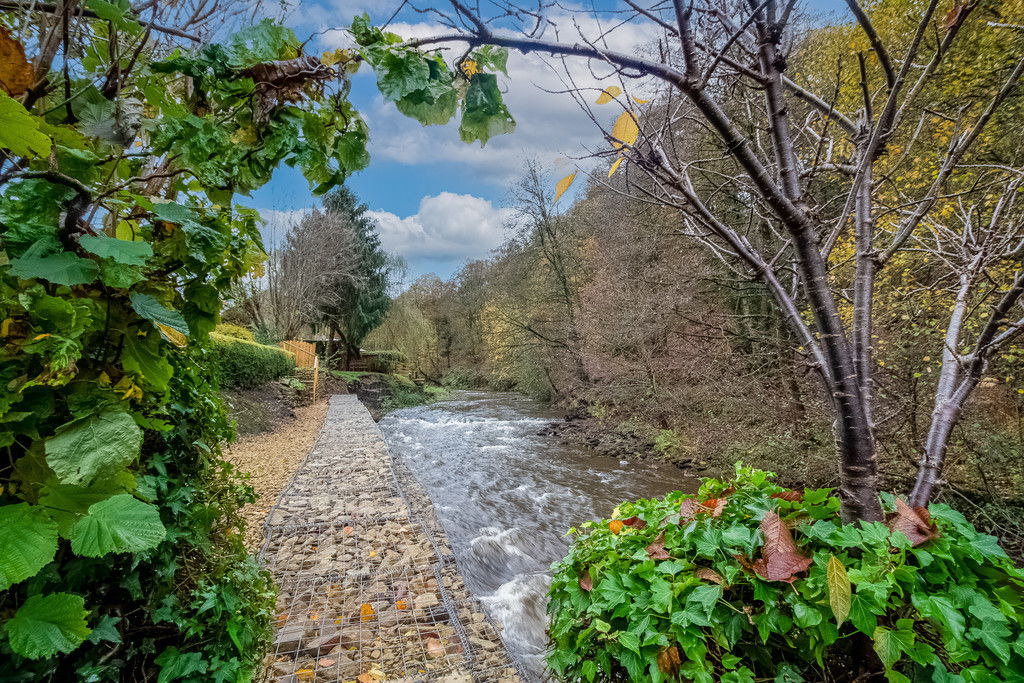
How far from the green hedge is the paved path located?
593 cm

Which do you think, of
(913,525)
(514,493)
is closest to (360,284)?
(514,493)

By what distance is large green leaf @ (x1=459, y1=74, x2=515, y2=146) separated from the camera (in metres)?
1.13

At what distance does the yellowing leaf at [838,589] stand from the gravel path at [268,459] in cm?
337

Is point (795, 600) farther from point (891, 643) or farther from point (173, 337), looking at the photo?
point (173, 337)

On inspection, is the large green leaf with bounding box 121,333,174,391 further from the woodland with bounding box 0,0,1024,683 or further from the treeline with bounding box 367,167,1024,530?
the treeline with bounding box 367,167,1024,530

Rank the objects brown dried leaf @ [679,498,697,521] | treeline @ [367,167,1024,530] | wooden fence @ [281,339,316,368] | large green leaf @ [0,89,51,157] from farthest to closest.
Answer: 1. wooden fence @ [281,339,316,368]
2. treeline @ [367,167,1024,530]
3. brown dried leaf @ [679,498,697,521]
4. large green leaf @ [0,89,51,157]

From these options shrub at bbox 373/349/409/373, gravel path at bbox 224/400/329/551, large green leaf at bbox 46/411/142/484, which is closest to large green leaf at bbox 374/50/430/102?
large green leaf at bbox 46/411/142/484

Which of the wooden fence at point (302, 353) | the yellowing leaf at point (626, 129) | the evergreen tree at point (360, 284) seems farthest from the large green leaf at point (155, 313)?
the evergreen tree at point (360, 284)

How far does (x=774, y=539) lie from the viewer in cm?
129

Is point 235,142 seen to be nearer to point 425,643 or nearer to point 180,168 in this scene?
point 180,168

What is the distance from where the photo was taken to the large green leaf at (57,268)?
2.67 ft

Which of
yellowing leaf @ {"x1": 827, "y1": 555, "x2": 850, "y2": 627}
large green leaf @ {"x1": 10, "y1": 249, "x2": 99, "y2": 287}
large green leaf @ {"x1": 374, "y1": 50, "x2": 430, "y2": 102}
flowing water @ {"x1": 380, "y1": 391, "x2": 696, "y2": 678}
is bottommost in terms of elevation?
flowing water @ {"x1": 380, "y1": 391, "x2": 696, "y2": 678}

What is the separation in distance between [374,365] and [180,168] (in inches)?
1059

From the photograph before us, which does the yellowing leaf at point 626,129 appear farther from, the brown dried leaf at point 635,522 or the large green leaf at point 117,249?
the brown dried leaf at point 635,522
